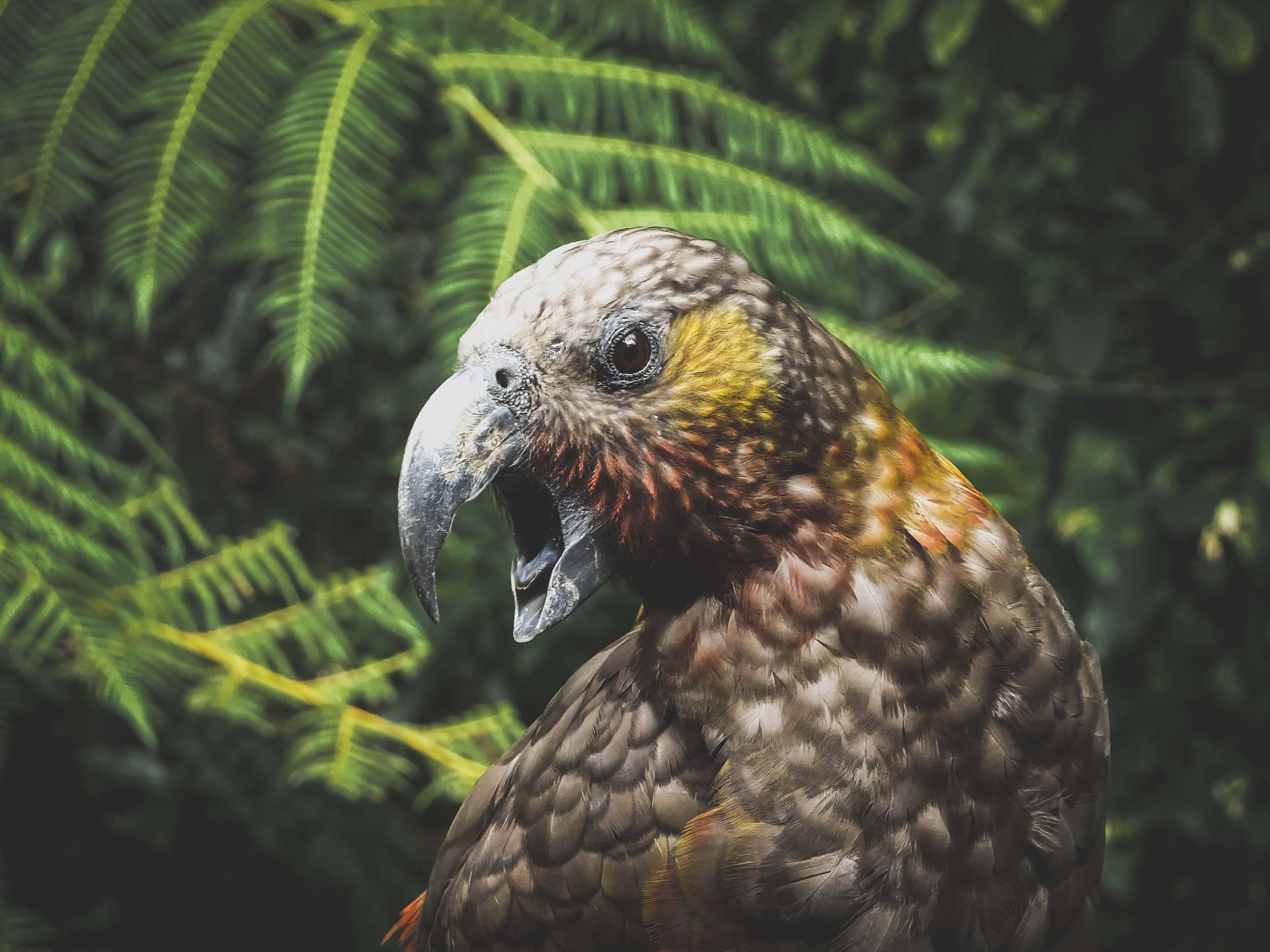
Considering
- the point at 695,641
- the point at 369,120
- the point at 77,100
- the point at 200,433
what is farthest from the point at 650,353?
the point at 200,433

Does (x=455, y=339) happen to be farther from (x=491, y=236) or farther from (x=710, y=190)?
(x=710, y=190)

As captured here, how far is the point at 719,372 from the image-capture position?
3.01 feet

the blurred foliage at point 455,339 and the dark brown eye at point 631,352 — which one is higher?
the dark brown eye at point 631,352

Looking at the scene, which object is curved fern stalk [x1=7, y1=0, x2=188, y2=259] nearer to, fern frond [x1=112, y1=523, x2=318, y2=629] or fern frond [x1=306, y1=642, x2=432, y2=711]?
fern frond [x1=112, y1=523, x2=318, y2=629]

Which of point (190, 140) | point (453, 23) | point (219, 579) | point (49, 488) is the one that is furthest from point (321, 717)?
point (453, 23)

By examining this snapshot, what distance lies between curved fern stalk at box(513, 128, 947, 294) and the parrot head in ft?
2.36

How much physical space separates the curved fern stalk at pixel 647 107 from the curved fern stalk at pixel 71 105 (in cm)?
44

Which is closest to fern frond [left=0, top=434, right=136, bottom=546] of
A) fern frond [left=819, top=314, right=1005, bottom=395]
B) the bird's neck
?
the bird's neck

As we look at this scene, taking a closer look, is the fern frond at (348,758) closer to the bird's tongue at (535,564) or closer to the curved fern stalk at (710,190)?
the bird's tongue at (535,564)

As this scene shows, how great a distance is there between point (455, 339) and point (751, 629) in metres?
0.67

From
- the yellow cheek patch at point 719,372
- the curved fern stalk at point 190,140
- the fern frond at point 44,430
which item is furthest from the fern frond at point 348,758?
the yellow cheek patch at point 719,372

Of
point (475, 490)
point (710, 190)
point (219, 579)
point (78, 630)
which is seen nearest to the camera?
point (475, 490)

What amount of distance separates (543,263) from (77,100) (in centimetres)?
96

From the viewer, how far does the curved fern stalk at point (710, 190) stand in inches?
65.1
